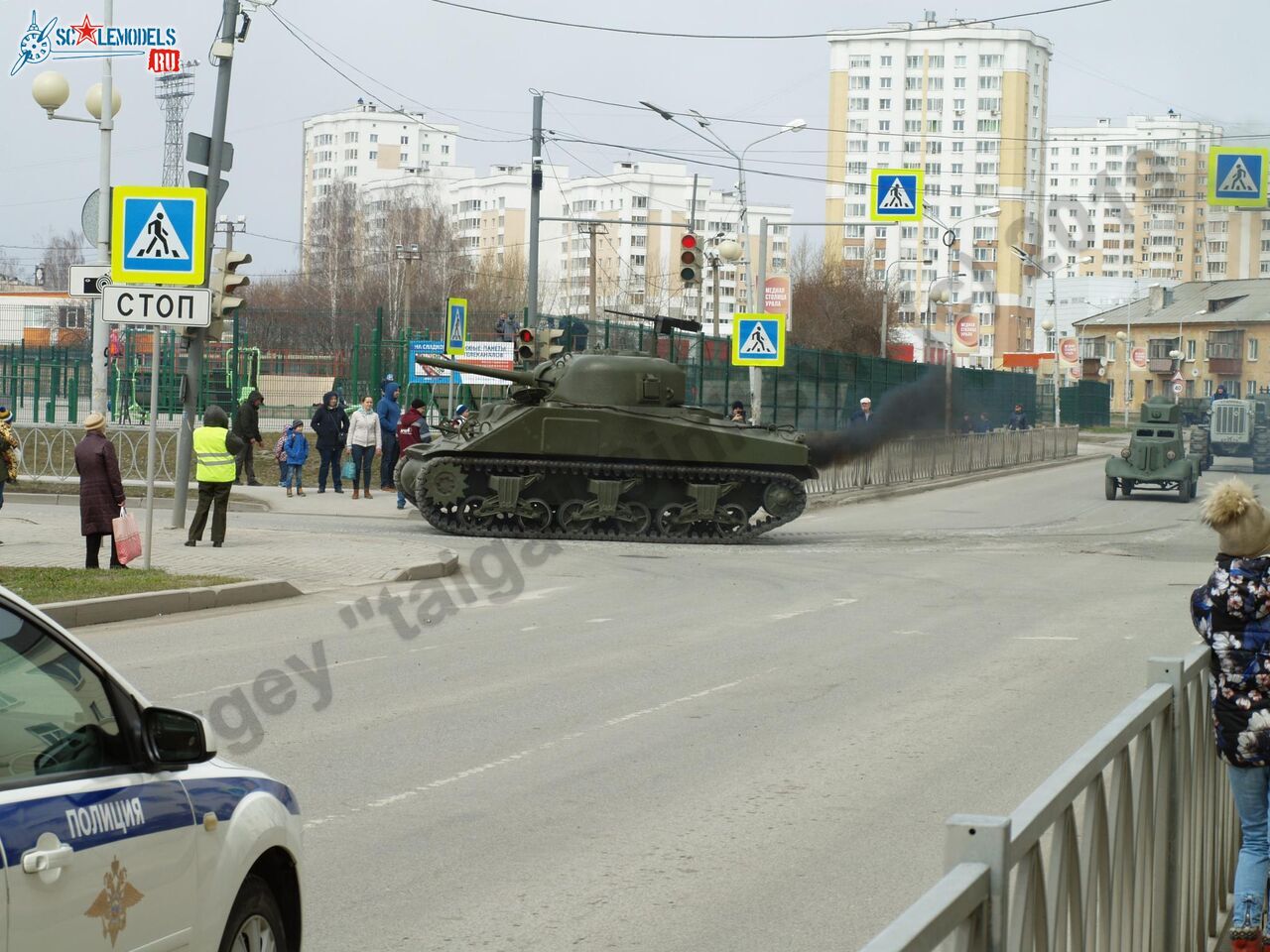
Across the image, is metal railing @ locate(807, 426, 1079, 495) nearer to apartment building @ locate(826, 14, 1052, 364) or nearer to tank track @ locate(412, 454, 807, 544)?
apartment building @ locate(826, 14, 1052, 364)

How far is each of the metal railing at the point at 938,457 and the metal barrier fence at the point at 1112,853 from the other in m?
25.5

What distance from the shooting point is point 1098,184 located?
24562 mm

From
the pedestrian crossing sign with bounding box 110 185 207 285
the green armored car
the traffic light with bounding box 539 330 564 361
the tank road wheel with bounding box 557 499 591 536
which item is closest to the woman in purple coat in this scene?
the pedestrian crossing sign with bounding box 110 185 207 285

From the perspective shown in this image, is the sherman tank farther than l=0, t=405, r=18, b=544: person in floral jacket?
Yes

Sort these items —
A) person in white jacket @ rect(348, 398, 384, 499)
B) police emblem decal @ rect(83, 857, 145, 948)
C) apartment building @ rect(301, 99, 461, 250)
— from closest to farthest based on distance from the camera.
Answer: police emblem decal @ rect(83, 857, 145, 948)
person in white jacket @ rect(348, 398, 384, 499)
apartment building @ rect(301, 99, 461, 250)

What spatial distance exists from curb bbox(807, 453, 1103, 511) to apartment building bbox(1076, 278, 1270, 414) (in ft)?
12.3

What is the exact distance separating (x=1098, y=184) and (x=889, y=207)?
4368mm

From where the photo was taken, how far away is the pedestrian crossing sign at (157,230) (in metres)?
14.5

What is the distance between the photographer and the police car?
3227 millimetres

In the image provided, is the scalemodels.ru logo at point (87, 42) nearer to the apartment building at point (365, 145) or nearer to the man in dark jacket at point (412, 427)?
the man in dark jacket at point (412, 427)

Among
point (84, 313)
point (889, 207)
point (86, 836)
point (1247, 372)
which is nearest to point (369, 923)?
point (86, 836)

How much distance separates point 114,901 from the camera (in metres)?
3.46

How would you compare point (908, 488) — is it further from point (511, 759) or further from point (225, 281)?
point (511, 759)

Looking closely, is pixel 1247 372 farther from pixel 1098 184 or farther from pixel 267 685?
pixel 267 685
